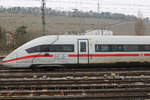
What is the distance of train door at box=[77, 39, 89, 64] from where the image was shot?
1269 cm

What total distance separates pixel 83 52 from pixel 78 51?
371 millimetres

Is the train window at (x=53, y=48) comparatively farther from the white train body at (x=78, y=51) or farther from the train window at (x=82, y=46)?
the train window at (x=82, y=46)

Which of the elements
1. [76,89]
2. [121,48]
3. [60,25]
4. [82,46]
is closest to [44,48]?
[82,46]

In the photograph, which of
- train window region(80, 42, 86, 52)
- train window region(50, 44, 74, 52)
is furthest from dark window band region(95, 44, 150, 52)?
train window region(50, 44, 74, 52)

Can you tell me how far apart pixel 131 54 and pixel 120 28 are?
205 ft

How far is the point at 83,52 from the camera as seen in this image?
12719 mm

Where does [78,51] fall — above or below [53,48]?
below

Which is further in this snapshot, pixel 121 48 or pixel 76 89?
pixel 121 48

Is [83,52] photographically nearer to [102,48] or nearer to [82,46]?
[82,46]

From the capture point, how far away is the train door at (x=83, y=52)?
41.6 feet

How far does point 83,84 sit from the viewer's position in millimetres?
8742

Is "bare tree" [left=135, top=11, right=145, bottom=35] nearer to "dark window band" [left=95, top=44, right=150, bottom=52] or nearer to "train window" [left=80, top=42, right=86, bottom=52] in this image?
"dark window band" [left=95, top=44, right=150, bottom=52]

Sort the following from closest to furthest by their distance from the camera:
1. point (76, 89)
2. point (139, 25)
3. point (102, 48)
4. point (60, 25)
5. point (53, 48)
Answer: point (76, 89)
point (53, 48)
point (102, 48)
point (139, 25)
point (60, 25)

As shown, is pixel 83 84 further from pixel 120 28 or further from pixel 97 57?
pixel 120 28
